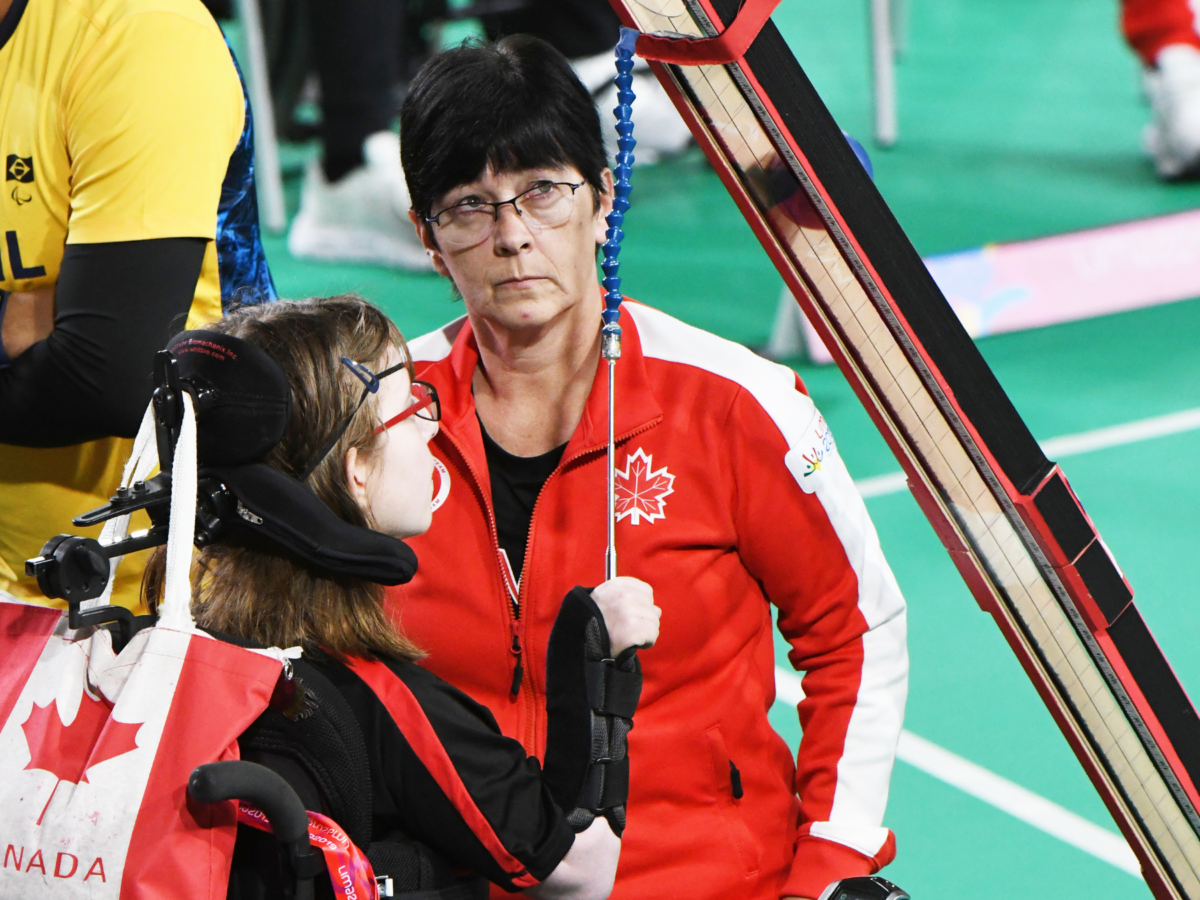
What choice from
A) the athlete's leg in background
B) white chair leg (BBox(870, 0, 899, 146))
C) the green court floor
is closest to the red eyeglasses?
the green court floor

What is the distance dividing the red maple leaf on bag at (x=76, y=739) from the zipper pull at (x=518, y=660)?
0.82m

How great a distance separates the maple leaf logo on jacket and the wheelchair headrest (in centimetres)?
63

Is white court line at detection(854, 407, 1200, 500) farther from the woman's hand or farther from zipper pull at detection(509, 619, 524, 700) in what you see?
the woman's hand

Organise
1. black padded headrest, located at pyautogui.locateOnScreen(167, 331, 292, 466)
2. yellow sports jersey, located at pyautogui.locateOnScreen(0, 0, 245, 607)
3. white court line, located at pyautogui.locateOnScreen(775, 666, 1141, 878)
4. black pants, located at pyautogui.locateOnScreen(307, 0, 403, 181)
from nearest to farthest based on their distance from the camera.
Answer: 1. black padded headrest, located at pyautogui.locateOnScreen(167, 331, 292, 466)
2. yellow sports jersey, located at pyautogui.locateOnScreen(0, 0, 245, 607)
3. white court line, located at pyautogui.locateOnScreen(775, 666, 1141, 878)
4. black pants, located at pyautogui.locateOnScreen(307, 0, 403, 181)

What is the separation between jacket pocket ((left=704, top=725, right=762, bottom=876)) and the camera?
87.3 inches

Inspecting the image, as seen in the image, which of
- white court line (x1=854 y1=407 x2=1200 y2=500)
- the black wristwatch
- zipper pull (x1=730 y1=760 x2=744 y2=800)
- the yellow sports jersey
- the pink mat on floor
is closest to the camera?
the black wristwatch

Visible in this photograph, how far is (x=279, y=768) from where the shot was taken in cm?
156

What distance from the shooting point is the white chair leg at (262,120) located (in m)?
7.20

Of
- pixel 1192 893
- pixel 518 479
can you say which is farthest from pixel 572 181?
pixel 1192 893

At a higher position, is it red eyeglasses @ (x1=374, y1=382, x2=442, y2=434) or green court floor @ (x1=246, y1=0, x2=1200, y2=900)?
green court floor @ (x1=246, y1=0, x2=1200, y2=900)

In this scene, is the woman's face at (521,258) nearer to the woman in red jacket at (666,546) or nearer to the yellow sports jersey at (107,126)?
the woman in red jacket at (666,546)

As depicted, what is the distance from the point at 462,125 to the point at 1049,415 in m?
3.88

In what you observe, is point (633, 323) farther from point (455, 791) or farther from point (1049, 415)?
point (1049, 415)

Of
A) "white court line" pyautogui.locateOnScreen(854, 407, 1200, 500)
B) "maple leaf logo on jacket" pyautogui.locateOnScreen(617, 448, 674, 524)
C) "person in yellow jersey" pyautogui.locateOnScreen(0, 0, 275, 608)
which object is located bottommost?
"maple leaf logo on jacket" pyautogui.locateOnScreen(617, 448, 674, 524)
